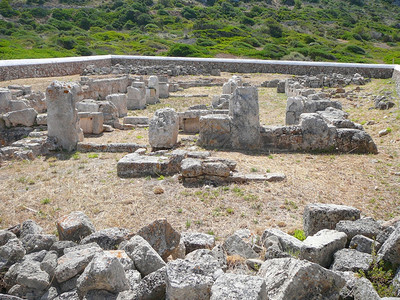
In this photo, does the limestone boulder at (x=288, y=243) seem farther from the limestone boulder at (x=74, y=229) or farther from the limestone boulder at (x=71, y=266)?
the limestone boulder at (x=74, y=229)

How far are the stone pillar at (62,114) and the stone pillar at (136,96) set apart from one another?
6905mm

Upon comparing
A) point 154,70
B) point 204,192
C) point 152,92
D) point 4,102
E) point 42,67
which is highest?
point 4,102

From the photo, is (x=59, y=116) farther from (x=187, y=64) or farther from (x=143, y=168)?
(x=187, y=64)

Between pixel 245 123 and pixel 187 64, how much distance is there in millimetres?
22563

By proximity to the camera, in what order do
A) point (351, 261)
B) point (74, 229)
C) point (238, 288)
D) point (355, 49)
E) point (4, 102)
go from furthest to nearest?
1. point (355, 49)
2. point (4, 102)
3. point (74, 229)
4. point (351, 261)
5. point (238, 288)

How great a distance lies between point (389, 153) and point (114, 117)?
9012 millimetres

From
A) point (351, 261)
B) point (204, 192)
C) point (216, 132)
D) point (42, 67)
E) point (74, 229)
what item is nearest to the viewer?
point (351, 261)

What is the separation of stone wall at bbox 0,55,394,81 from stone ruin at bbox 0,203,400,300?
19775 millimetres

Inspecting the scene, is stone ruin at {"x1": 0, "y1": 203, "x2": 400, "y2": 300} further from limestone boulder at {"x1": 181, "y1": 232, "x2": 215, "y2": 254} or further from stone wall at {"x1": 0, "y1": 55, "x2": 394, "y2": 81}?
stone wall at {"x1": 0, "y1": 55, "x2": 394, "y2": 81}

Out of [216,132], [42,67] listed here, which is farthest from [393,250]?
[42,67]

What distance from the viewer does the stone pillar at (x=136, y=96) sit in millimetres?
17234

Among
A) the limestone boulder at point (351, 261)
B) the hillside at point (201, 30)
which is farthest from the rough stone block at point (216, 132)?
the hillside at point (201, 30)

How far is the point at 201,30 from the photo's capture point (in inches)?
1975

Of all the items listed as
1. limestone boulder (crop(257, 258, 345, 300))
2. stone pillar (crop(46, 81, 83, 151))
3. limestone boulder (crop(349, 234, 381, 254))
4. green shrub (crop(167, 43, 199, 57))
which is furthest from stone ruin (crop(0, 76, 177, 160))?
green shrub (crop(167, 43, 199, 57))
